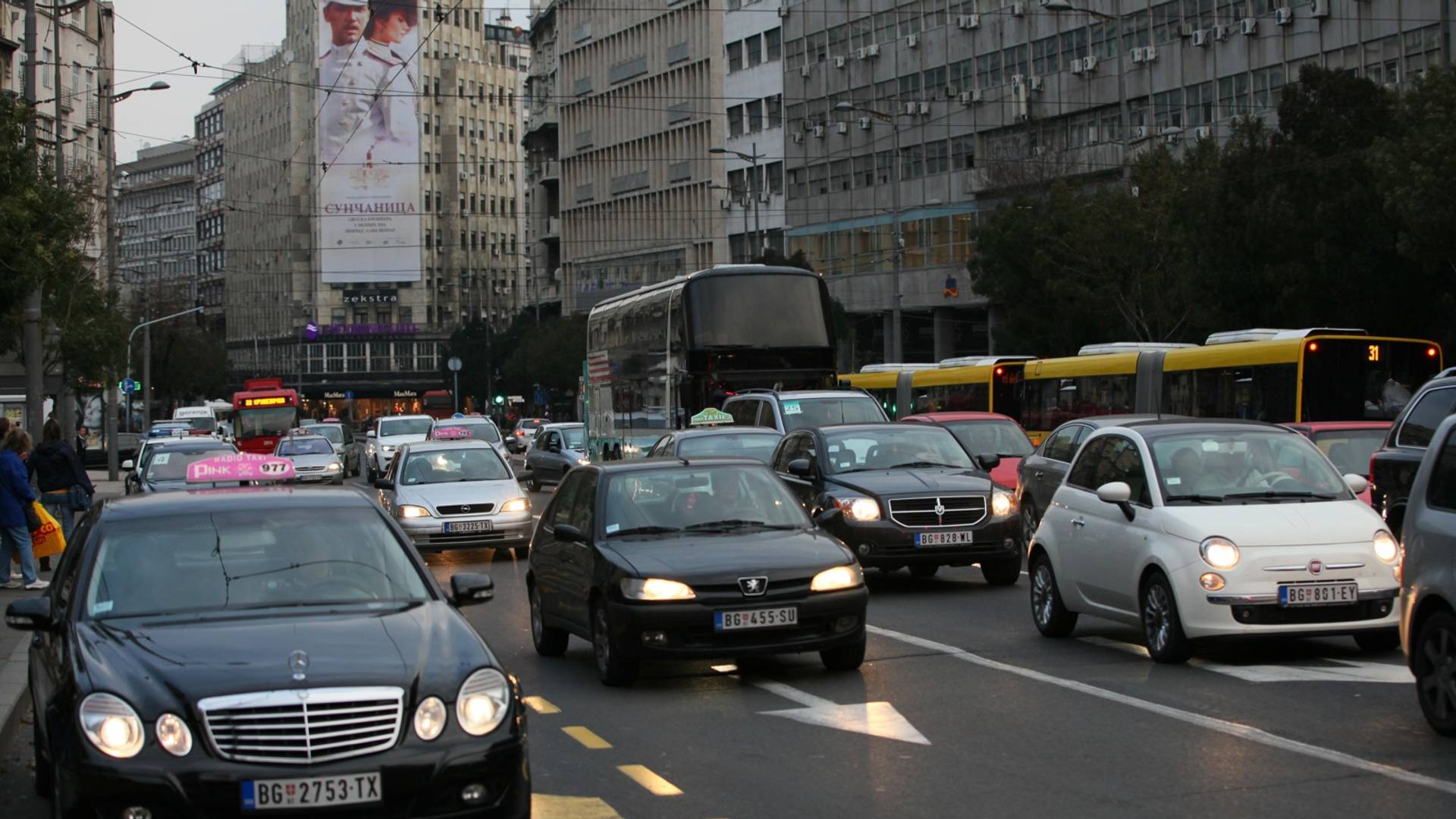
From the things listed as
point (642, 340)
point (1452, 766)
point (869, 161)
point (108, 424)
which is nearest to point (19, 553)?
point (1452, 766)

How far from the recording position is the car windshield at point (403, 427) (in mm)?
49906

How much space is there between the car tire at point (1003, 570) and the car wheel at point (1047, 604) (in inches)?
145

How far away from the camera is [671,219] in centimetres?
10406

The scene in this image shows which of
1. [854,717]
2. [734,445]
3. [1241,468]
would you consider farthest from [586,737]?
[734,445]

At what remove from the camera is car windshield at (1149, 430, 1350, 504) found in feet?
40.4

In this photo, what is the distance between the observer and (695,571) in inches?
458

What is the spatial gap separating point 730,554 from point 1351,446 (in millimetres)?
9861

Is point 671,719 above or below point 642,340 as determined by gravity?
below

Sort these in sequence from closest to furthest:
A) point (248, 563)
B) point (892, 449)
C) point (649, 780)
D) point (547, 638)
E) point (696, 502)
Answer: point (248, 563) < point (649, 780) < point (696, 502) < point (547, 638) < point (892, 449)

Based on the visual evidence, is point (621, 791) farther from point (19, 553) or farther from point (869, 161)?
point (869, 161)

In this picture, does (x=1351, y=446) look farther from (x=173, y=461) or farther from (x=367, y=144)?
(x=367, y=144)

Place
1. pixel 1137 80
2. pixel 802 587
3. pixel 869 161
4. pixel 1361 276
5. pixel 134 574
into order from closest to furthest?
pixel 134 574 → pixel 802 587 → pixel 1361 276 → pixel 1137 80 → pixel 869 161

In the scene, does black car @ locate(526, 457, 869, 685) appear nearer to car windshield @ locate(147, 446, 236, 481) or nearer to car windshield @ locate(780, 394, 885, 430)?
car windshield @ locate(780, 394, 885, 430)

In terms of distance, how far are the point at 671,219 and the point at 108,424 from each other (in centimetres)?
4950
